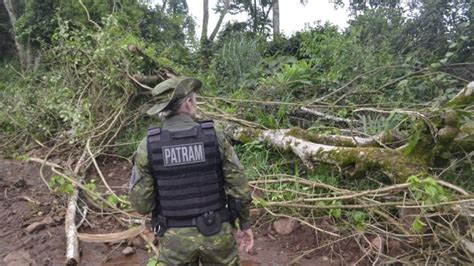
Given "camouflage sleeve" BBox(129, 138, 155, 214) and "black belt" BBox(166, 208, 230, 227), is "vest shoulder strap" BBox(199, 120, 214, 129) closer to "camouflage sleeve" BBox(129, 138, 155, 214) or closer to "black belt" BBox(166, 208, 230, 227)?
"camouflage sleeve" BBox(129, 138, 155, 214)

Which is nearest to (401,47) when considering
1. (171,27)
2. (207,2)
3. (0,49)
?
(171,27)

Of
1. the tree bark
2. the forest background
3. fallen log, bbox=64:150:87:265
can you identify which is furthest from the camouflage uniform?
the tree bark

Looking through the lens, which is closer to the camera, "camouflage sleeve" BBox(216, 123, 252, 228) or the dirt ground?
"camouflage sleeve" BBox(216, 123, 252, 228)

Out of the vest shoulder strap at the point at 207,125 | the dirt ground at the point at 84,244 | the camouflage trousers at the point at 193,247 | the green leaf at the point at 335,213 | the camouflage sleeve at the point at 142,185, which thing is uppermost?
the vest shoulder strap at the point at 207,125

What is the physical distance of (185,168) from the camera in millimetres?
2336

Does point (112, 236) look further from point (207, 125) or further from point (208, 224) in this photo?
point (207, 125)

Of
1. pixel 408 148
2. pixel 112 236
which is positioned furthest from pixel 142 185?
pixel 408 148

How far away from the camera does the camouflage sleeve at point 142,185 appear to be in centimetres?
238

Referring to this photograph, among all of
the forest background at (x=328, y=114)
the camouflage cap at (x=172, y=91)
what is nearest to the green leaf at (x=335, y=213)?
the forest background at (x=328, y=114)

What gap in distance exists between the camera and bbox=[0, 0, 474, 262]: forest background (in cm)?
326

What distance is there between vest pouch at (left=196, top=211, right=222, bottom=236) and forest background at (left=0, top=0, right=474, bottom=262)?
1051 millimetres

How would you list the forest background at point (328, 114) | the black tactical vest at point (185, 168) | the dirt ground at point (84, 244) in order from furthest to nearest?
the dirt ground at point (84, 244), the forest background at point (328, 114), the black tactical vest at point (185, 168)

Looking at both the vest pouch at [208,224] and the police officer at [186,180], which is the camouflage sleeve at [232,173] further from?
the vest pouch at [208,224]

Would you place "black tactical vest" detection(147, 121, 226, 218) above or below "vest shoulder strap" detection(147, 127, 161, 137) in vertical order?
below
